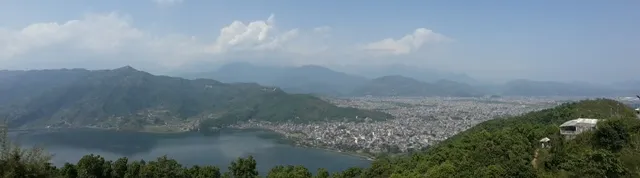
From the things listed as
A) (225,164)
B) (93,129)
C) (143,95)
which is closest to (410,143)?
(225,164)

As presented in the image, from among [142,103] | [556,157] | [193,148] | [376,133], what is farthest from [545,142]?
[142,103]

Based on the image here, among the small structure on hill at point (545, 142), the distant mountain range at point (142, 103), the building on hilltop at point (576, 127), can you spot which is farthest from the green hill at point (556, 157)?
the distant mountain range at point (142, 103)

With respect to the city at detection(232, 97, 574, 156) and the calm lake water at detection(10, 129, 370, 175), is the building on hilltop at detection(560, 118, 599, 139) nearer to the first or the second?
the calm lake water at detection(10, 129, 370, 175)

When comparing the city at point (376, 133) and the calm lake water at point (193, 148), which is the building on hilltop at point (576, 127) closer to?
the calm lake water at point (193, 148)

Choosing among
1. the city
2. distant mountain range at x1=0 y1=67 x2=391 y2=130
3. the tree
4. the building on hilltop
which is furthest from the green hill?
distant mountain range at x1=0 y1=67 x2=391 y2=130

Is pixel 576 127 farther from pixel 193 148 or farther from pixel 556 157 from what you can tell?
pixel 193 148

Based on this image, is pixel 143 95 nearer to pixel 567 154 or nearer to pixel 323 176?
pixel 323 176
